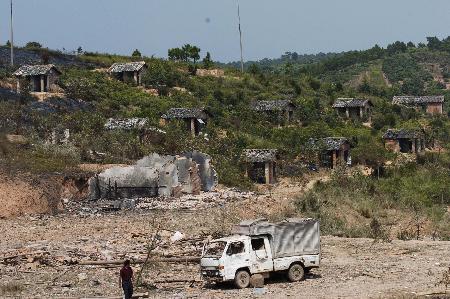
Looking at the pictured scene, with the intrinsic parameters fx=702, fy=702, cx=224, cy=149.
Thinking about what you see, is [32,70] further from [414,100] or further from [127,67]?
[414,100]

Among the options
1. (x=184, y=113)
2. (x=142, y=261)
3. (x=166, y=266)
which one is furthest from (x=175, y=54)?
(x=142, y=261)

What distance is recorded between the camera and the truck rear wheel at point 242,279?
18.7 metres

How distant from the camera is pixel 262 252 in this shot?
19141 millimetres

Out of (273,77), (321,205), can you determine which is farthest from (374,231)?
(273,77)

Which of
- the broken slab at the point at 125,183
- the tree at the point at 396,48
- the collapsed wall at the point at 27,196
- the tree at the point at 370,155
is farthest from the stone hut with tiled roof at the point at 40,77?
the tree at the point at 396,48

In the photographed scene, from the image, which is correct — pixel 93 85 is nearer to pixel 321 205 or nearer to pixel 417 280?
pixel 321 205

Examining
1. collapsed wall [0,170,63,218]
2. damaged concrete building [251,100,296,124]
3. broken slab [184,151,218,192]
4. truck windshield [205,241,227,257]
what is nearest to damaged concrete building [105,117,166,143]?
broken slab [184,151,218,192]

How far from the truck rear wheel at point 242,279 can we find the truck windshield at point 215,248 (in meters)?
0.75

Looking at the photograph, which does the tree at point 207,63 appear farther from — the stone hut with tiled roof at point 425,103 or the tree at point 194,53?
the stone hut with tiled roof at point 425,103

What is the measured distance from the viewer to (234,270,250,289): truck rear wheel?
61.4 ft

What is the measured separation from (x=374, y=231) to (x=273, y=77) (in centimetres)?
5641

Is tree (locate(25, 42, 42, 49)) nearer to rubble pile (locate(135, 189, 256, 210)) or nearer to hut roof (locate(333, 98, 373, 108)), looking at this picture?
hut roof (locate(333, 98, 373, 108))

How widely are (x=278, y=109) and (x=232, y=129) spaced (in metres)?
6.64

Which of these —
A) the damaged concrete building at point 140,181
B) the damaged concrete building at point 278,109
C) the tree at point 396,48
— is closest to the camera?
the damaged concrete building at point 140,181
